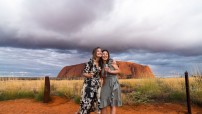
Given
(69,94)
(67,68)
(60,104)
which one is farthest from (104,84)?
(67,68)

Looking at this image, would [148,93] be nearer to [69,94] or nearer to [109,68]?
[69,94]

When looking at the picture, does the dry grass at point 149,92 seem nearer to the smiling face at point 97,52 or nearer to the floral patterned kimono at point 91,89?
the floral patterned kimono at point 91,89

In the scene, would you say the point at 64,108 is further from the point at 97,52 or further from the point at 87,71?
the point at 97,52

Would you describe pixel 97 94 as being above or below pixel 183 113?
above

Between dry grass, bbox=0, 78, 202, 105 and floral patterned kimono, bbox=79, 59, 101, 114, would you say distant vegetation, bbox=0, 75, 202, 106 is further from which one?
floral patterned kimono, bbox=79, 59, 101, 114

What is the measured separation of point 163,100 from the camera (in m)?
12.7

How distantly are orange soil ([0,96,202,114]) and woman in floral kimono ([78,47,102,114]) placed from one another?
10.1ft

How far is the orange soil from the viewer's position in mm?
10977

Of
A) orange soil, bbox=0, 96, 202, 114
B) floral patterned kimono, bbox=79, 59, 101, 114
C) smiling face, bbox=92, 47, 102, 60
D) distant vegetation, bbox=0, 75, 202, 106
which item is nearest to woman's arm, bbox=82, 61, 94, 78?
floral patterned kimono, bbox=79, 59, 101, 114

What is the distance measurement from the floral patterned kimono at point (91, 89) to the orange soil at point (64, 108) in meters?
3.08

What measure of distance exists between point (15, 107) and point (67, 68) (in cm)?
7228

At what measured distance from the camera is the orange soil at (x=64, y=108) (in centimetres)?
1098

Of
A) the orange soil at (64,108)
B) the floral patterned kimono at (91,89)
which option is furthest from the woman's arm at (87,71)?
the orange soil at (64,108)

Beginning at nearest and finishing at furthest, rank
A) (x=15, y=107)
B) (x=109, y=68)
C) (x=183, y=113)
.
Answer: (x=109, y=68)
(x=183, y=113)
(x=15, y=107)
